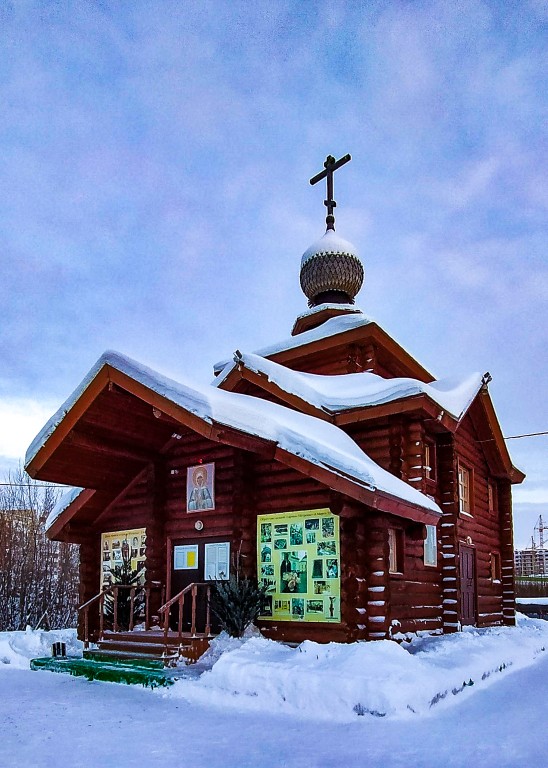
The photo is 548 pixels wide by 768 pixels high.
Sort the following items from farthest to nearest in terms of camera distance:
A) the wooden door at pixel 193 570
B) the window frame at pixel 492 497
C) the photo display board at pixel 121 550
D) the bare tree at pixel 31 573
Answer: the bare tree at pixel 31 573 → the window frame at pixel 492 497 → the photo display board at pixel 121 550 → the wooden door at pixel 193 570

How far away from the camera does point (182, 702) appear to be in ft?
28.7

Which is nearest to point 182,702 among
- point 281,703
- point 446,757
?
point 281,703

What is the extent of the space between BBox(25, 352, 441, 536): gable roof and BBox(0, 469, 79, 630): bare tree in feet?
49.7

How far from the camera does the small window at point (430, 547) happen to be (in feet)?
45.8

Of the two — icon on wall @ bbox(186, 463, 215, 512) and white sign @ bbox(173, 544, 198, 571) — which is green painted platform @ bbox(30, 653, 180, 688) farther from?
icon on wall @ bbox(186, 463, 215, 512)

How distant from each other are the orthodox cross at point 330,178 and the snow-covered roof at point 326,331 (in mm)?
5235

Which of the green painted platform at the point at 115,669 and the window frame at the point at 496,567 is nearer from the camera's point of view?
the green painted platform at the point at 115,669

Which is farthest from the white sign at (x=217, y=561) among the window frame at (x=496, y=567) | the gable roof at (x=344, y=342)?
the window frame at (x=496, y=567)

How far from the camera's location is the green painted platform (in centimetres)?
992

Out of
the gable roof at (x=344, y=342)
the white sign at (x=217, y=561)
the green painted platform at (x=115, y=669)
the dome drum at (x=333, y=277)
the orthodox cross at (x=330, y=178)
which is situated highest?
the orthodox cross at (x=330, y=178)

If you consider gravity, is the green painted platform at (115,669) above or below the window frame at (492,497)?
below

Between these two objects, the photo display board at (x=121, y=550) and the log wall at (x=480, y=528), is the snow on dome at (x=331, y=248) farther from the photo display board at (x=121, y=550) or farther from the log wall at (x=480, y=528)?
the photo display board at (x=121, y=550)

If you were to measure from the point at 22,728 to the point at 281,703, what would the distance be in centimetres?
282

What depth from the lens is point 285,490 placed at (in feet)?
42.4
